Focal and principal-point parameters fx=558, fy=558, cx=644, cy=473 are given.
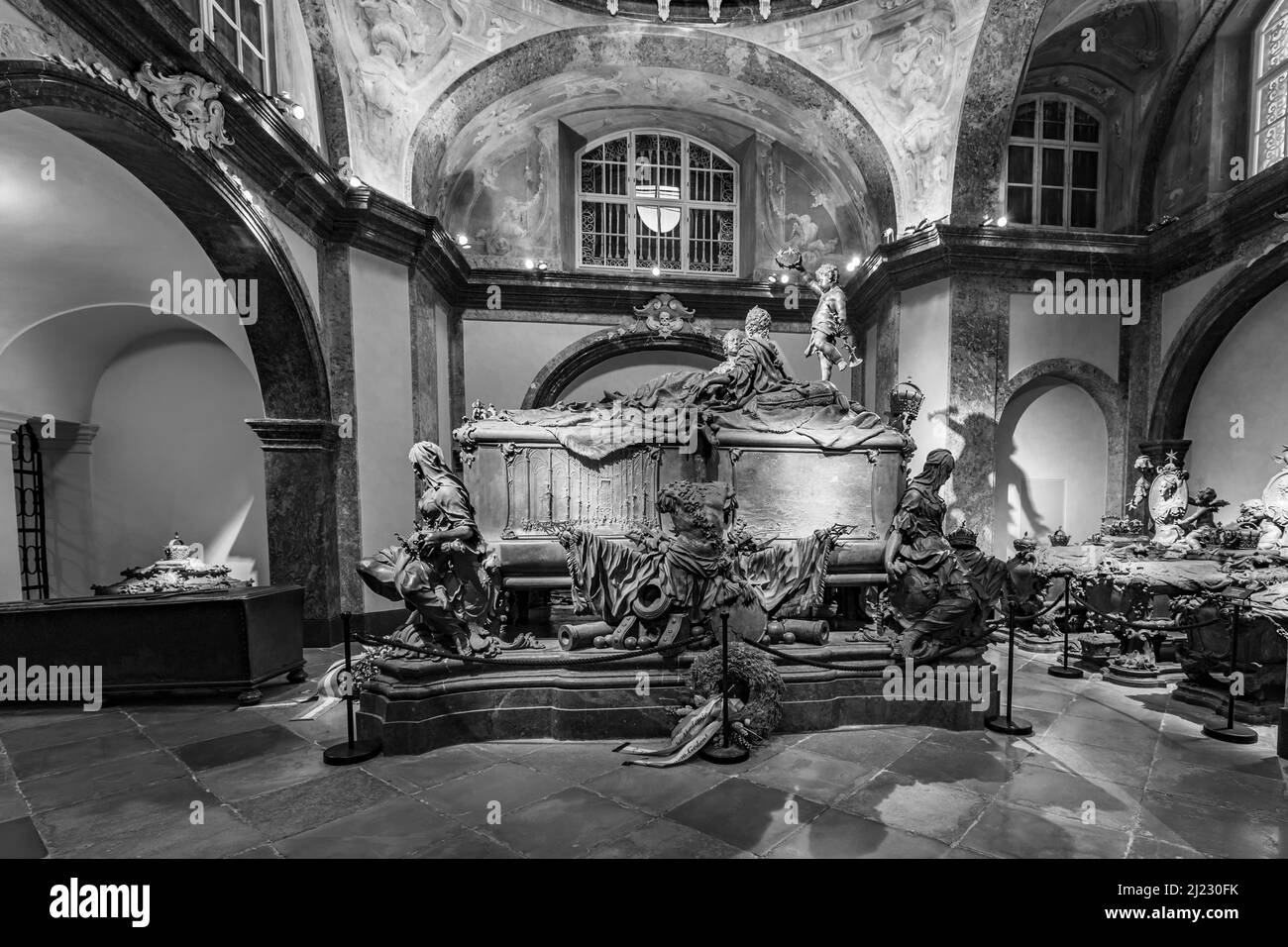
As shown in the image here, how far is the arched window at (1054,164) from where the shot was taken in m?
9.09

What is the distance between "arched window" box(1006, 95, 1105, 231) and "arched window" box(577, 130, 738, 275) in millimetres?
4593

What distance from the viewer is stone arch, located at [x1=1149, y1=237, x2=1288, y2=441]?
22.8ft

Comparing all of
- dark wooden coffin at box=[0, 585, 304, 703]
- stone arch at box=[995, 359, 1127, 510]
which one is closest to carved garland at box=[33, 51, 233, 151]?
dark wooden coffin at box=[0, 585, 304, 703]

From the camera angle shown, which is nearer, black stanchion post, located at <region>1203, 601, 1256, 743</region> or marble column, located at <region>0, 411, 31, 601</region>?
black stanchion post, located at <region>1203, 601, 1256, 743</region>

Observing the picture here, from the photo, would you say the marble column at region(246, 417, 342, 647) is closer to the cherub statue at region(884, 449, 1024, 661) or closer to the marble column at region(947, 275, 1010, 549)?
the cherub statue at region(884, 449, 1024, 661)

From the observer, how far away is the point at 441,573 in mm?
3857

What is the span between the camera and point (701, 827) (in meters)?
2.71

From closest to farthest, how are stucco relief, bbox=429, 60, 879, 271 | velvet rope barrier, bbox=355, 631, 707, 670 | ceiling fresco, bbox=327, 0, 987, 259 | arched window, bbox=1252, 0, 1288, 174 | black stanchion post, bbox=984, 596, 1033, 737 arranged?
velvet rope barrier, bbox=355, 631, 707, 670 → black stanchion post, bbox=984, 596, 1033, 737 → arched window, bbox=1252, 0, 1288, 174 → ceiling fresco, bbox=327, 0, 987, 259 → stucco relief, bbox=429, 60, 879, 271

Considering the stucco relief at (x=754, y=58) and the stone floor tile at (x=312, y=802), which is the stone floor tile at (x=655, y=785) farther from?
the stucco relief at (x=754, y=58)

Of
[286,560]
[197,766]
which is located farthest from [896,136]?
[197,766]

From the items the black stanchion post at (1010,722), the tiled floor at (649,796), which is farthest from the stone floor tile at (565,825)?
the black stanchion post at (1010,722)

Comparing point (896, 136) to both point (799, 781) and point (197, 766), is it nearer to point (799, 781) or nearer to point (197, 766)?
point (799, 781)

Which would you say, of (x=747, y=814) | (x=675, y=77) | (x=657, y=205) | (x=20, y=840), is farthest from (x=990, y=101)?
(x=20, y=840)
